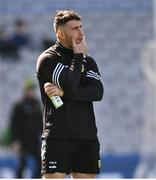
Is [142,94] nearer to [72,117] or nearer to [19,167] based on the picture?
[19,167]

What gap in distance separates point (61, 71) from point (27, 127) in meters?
7.52

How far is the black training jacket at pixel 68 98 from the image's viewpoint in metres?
6.29

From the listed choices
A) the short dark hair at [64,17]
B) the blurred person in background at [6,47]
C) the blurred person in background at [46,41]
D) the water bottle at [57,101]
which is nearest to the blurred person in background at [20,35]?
the blurred person in background at [6,47]

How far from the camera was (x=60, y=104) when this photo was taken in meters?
6.29

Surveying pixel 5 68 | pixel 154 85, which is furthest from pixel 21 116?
pixel 5 68

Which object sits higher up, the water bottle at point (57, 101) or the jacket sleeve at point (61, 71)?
the jacket sleeve at point (61, 71)

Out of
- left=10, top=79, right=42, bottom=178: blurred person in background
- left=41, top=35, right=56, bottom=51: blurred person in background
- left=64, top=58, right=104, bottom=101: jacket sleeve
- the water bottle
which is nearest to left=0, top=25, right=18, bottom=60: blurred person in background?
left=41, top=35, right=56, bottom=51: blurred person in background

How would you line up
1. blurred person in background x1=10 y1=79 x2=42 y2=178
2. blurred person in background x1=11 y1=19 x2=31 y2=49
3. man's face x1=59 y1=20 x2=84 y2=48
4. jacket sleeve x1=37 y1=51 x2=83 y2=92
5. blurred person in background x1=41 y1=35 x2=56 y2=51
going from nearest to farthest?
jacket sleeve x1=37 y1=51 x2=83 y2=92
man's face x1=59 y1=20 x2=84 y2=48
blurred person in background x1=10 y1=79 x2=42 y2=178
blurred person in background x1=11 y1=19 x2=31 y2=49
blurred person in background x1=41 y1=35 x2=56 y2=51

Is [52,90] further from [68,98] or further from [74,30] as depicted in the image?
[74,30]

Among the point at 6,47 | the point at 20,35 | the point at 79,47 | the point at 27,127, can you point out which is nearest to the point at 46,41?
the point at 20,35

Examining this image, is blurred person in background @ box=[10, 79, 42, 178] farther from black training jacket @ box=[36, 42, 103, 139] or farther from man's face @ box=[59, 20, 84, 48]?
man's face @ box=[59, 20, 84, 48]

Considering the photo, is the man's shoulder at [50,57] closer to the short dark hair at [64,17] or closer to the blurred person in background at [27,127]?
the short dark hair at [64,17]

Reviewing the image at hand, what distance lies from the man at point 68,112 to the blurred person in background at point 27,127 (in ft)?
22.1

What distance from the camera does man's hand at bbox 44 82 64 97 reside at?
6300 millimetres
